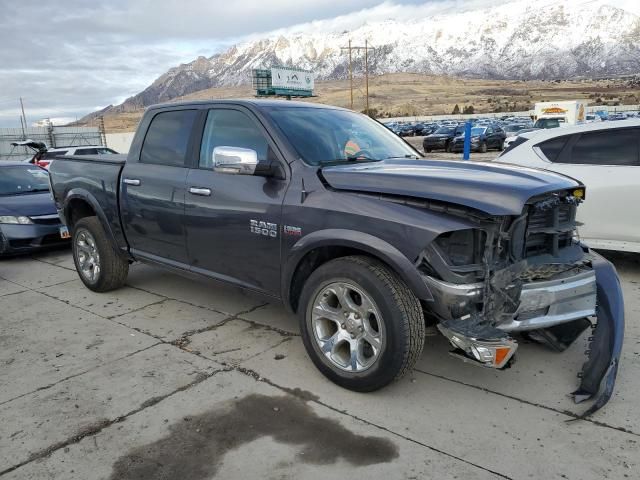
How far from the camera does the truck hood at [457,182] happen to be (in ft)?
9.57

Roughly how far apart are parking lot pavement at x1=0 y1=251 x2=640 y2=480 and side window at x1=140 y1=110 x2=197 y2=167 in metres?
1.47

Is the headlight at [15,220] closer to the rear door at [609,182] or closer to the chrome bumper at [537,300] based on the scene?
the chrome bumper at [537,300]

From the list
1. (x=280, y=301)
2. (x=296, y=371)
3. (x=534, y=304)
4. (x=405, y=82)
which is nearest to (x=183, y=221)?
(x=280, y=301)

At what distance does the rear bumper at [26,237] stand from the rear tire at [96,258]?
2.07 m

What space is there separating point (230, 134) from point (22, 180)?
19.5ft

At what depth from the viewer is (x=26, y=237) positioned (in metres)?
7.38

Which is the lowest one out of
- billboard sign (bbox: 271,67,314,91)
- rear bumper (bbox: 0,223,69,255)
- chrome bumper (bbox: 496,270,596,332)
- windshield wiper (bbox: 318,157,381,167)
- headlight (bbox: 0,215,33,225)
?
rear bumper (bbox: 0,223,69,255)

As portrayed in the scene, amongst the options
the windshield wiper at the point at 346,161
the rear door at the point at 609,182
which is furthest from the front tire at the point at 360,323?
the rear door at the point at 609,182

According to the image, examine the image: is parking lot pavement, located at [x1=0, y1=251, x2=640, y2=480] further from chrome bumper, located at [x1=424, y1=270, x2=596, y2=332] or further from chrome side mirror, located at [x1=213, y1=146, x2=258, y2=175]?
chrome side mirror, located at [x1=213, y1=146, x2=258, y2=175]

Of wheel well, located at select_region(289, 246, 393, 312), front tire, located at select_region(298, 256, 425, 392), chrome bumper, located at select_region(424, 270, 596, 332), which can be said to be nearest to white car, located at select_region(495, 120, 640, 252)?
chrome bumper, located at select_region(424, 270, 596, 332)

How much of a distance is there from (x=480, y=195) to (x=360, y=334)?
3.63ft

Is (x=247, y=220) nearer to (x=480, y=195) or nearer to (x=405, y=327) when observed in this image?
(x=405, y=327)

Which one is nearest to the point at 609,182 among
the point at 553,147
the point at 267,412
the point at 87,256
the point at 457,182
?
the point at 553,147

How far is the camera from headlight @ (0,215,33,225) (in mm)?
7375
